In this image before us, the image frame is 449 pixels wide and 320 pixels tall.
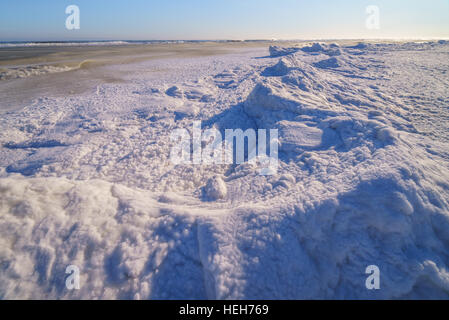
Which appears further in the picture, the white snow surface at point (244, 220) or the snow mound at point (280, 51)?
the snow mound at point (280, 51)

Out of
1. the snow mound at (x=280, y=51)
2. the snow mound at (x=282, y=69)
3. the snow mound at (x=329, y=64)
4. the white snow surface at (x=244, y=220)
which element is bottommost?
the white snow surface at (x=244, y=220)

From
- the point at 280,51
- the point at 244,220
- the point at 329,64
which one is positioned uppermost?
the point at 280,51

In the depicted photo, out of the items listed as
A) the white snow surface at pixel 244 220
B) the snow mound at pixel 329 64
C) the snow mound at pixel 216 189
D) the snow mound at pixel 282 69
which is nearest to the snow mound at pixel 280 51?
the snow mound at pixel 329 64

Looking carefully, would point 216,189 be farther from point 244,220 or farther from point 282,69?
point 282,69

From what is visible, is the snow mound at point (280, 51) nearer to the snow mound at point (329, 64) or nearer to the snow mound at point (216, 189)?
the snow mound at point (329, 64)

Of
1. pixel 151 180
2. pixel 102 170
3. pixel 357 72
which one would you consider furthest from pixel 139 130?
pixel 357 72

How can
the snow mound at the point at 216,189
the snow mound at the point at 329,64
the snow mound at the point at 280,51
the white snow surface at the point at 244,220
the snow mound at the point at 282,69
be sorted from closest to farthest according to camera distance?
the white snow surface at the point at 244,220, the snow mound at the point at 216,189, the snow mound at the point at 282,69, the snow mound at the point at 329,64, the snow mound at the point at 280,51

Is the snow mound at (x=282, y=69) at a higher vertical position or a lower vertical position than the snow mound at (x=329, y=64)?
lower

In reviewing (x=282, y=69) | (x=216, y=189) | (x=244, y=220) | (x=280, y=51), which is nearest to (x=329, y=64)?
(x=282, y=69)

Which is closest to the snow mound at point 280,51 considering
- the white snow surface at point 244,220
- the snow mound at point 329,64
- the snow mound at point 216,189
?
the snow mound at point 329,64

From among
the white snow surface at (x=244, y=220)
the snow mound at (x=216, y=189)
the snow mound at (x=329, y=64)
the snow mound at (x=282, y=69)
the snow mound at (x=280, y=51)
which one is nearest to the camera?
the white snow surface at (x=244, y=220)
